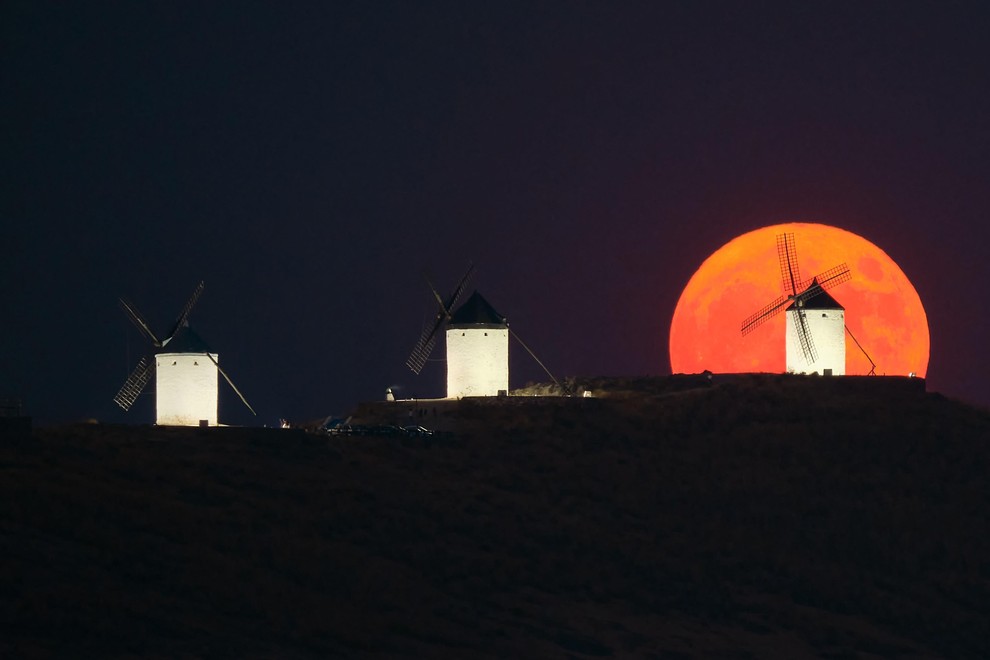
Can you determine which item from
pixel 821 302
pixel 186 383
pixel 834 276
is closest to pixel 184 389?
pixel 186 383

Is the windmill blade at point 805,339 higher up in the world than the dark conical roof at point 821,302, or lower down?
lower down

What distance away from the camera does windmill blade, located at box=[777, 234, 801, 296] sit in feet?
198

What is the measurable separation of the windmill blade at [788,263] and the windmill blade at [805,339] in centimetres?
97

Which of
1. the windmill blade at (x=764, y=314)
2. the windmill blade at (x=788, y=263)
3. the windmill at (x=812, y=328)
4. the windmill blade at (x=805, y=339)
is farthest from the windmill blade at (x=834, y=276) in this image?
the windmill blade at (x=805, y=339)

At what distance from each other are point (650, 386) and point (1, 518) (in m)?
25.9

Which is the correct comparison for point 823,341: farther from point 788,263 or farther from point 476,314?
point 476,314

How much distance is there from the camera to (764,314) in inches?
2403

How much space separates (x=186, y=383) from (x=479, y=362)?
1006 cm

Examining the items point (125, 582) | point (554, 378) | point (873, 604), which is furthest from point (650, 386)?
point (125, 582)

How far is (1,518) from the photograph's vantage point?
39750 mm

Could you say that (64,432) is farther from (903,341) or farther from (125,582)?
(903,341)

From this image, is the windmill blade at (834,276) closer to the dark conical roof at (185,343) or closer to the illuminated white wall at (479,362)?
the illuminated white wall at (479,362)

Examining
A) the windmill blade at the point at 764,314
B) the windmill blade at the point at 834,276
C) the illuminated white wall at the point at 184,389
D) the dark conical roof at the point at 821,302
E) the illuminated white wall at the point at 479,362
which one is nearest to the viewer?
the illuminated white wall at the point at 184,389

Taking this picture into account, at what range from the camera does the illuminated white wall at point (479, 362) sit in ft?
194
